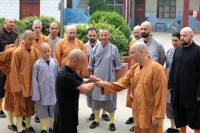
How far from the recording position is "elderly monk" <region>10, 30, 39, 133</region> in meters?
6.16

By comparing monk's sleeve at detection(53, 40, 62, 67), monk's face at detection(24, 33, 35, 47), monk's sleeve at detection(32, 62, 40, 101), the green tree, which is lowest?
monk's sleeve at detection(32, 62, 40, 101)

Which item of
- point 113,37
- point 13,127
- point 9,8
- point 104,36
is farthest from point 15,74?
point 9,8

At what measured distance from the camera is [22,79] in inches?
247

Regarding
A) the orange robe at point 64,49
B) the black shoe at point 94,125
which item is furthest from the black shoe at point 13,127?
the orange robe at point 64,49

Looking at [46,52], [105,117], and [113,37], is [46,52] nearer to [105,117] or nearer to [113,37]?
[105,117]

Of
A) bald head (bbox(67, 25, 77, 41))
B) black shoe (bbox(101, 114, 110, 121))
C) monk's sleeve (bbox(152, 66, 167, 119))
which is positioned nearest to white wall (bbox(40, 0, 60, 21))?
bald head (bbox(67, 25, 77, 41))

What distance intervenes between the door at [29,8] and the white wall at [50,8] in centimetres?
54

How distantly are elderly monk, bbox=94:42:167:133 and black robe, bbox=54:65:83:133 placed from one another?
2.54 ft

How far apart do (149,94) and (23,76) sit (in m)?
2.39

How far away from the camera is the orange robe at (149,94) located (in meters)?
4.73

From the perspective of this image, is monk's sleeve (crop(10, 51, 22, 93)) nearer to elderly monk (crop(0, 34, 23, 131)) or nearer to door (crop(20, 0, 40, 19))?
elderly monk (crop(0, 34, 23, 131))

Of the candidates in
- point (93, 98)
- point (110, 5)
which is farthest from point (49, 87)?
point (110, 5)

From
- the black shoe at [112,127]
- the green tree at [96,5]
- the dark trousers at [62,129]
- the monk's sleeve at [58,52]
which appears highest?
the green tree at [96,5]

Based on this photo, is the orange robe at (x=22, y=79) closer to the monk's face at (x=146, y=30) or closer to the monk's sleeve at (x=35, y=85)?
the monk's sleeve at (x=35, y=85)
